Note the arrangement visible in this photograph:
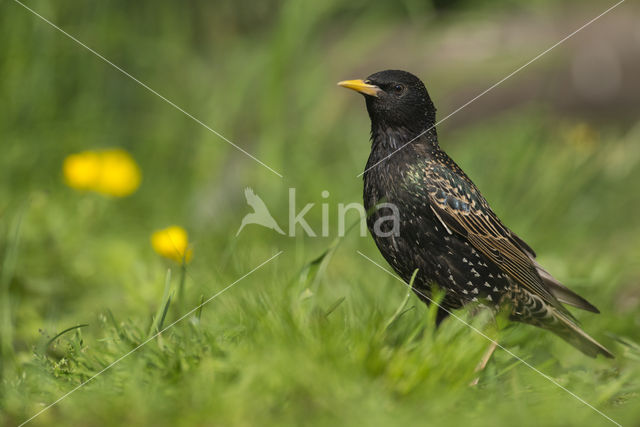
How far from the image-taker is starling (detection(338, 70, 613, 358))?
2.58m

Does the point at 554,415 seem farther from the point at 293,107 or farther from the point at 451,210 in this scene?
the point at 293,107

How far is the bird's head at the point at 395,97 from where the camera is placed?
106 inches

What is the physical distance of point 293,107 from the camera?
17.7 ft

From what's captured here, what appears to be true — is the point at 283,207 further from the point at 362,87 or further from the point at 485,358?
the point at 485,358

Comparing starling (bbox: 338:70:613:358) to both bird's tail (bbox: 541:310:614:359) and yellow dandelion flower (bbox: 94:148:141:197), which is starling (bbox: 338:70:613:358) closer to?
bird's tail (bbox: 541:310:614:359)

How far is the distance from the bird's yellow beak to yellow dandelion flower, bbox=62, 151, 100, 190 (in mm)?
1664

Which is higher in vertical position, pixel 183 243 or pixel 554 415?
pixel 554 415

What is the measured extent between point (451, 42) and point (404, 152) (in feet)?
13.6

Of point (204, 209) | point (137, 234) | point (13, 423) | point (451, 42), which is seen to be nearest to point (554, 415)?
point (13, 423)

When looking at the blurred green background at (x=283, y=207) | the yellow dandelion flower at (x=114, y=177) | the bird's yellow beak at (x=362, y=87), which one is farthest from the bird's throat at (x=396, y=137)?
the yellow dandelion flower at (x=114, y=177)

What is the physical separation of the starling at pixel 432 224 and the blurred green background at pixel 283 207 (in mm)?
185

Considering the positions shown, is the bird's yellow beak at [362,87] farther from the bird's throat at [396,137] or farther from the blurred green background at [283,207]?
the blurred green background at [283,207]

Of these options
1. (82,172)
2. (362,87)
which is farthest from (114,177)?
(362,87)

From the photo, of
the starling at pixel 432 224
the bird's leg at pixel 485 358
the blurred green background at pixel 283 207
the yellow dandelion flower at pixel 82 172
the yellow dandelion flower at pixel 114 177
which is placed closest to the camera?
the blurred green background at pixel 283 207
